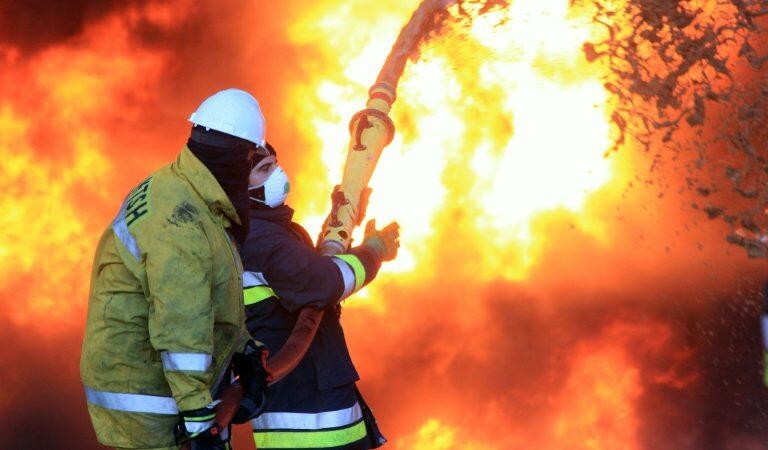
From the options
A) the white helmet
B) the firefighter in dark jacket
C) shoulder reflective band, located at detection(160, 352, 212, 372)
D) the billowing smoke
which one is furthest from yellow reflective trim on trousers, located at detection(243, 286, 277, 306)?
the billowing smoke

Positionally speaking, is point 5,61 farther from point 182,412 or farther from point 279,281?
point 182,412

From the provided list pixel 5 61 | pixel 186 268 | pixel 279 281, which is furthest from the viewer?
pixel 5 61

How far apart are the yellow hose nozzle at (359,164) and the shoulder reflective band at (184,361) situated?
1.71 metres

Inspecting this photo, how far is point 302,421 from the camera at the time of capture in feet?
12.2

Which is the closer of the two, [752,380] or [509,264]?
[752,380]

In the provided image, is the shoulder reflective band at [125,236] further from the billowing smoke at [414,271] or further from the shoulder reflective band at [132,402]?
the billowing smoke at [414,271]

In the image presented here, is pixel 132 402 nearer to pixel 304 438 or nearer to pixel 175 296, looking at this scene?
pixel 175 296

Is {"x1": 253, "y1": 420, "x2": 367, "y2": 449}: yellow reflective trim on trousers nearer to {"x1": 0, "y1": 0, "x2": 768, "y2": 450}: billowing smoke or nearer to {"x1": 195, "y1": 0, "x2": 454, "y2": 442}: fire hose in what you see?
{"x1": 195, "y1": 0, "x2": 454, "y2": 442}: fire hose

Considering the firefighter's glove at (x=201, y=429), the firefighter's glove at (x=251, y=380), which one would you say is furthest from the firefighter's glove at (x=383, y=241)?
the firefighter's glove at (x=201, y=429)

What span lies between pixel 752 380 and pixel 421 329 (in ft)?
10.4

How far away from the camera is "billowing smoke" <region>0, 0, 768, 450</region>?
6.93 meters

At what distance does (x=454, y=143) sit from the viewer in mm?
7090

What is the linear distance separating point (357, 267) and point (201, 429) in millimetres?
1507

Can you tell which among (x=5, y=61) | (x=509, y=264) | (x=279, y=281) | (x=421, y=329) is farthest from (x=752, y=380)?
(x=5, y=61)
